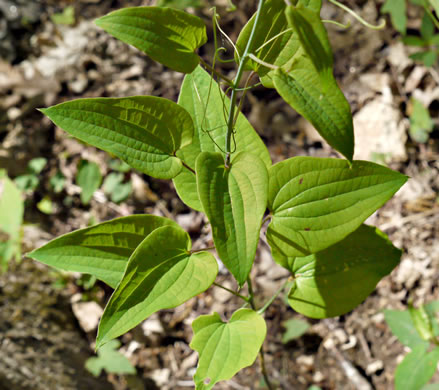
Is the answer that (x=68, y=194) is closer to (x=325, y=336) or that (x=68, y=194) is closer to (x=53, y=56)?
(x=53, y=56)

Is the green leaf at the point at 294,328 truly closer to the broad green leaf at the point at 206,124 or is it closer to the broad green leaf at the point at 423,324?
the broad green leaf at the point at 423,324

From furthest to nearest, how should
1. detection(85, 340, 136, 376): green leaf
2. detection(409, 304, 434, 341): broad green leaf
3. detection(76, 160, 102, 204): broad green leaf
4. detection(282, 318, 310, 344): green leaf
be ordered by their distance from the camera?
detection(76, 160, 102, 204): broad green leaf, detection(85, 340, 136, 376): green leaf, detection(282, 318, 310, 344): green leaf, detection(409, 304, 434, 341): broad green leaf

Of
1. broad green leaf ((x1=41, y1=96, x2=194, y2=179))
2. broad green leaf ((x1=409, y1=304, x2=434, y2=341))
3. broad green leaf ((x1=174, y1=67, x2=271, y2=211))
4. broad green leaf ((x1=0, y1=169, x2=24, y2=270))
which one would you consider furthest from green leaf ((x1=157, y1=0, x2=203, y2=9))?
Result: broad green leaf ((x1=409, y1=304, x2=434, y2=341))

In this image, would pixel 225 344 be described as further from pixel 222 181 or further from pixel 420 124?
pixel 420 124

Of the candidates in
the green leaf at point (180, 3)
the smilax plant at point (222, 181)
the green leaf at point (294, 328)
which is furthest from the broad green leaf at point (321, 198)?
the green leaf at point (180, 3)

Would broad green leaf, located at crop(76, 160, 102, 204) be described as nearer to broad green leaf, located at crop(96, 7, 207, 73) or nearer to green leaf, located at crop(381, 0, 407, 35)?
broad green leaf, located at crop(96, 7, 207, 73)

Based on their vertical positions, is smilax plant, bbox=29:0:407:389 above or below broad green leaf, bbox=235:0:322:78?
below
